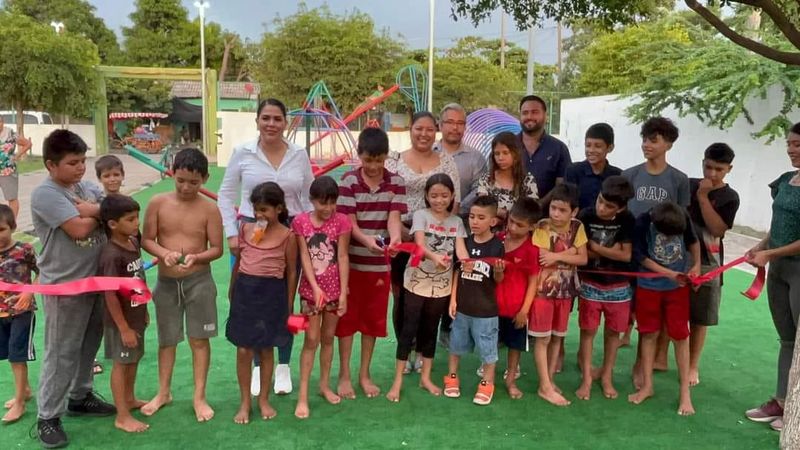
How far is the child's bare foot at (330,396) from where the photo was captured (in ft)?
12.5

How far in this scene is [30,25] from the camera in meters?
22.0

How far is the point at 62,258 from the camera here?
315cm

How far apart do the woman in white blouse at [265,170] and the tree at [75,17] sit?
129 ft

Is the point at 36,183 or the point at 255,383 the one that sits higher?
the point at 36,183

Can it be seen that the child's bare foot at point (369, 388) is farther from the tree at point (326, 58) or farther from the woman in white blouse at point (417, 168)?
the tree at point (326, 58)

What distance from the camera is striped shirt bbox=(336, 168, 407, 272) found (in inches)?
147

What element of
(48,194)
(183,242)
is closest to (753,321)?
(183,242)

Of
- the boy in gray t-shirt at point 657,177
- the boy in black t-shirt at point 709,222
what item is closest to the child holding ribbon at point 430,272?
the boy in gray t-shirt at point 657,177

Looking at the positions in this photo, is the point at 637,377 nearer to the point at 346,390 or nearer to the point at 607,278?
the point at 607,278

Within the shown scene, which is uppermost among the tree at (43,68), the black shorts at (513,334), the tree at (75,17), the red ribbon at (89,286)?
the tree at (75,17)

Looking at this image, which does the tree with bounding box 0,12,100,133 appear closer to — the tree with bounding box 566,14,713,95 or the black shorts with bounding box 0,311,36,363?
the tree with bounding box 566,14,713,95

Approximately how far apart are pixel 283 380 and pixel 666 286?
7.97 feet

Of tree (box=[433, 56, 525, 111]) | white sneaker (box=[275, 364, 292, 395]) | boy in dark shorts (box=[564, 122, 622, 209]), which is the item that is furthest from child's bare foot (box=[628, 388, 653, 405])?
tree (box=[433, 56, 525, 111])

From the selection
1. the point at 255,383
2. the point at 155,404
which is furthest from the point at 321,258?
the point at 155,404
